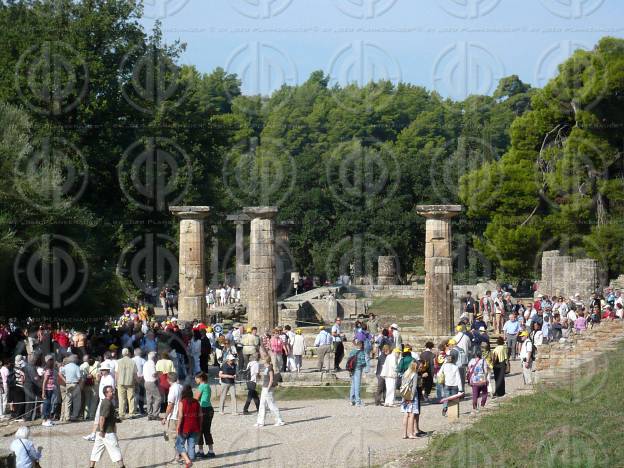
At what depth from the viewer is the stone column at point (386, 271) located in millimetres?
66938

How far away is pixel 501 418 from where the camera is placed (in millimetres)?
18844

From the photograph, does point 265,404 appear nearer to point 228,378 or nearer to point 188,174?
point 228,378

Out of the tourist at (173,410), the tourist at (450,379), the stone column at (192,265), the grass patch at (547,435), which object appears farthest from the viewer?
the stone column at (192,265)

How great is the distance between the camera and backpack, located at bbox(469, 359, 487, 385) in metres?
22.4

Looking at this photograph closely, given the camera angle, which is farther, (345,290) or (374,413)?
(345,290)

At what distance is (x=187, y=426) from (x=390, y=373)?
258 inches

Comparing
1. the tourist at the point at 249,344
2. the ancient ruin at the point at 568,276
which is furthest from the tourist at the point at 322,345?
the ancient ruin at the point at 568,276

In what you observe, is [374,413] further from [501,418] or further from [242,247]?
[242,247]

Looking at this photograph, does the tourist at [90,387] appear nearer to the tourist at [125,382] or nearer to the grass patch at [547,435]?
the tourist at [125,382]

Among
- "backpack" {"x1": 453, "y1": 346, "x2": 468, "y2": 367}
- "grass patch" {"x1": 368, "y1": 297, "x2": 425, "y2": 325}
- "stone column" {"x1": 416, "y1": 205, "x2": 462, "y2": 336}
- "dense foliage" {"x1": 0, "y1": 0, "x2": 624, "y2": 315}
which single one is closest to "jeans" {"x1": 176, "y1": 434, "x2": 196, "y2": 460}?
"backpack" {"x1": 453, "y1": 346, "x2": 468, "y2": 367}

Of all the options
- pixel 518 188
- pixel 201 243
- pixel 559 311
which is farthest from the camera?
pixel 518 188

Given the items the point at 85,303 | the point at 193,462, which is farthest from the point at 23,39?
the point at 193,462

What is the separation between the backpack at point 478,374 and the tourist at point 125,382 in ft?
21.0

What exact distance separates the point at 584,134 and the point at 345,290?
14.9 meters
